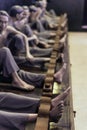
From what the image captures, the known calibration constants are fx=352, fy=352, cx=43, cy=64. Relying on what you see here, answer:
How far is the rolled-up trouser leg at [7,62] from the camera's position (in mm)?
3449

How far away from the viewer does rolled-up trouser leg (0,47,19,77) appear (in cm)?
345

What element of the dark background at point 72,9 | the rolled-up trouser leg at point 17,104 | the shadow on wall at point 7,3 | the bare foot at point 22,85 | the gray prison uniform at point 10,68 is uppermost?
the rolled-up trouser leg at point 17,104

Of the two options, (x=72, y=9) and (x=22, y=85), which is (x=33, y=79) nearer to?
(x=22, y=85)

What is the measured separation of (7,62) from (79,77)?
1.84 m

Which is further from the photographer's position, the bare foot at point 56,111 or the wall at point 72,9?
the wall at point 72,9

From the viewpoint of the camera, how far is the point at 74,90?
437 cm

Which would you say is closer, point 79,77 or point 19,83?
point 19,83

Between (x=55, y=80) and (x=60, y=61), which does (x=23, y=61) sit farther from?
(x=55, y=80)

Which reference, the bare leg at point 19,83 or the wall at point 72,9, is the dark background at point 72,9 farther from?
the bare leg at point 19,83

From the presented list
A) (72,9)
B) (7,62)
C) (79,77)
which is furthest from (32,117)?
(72,9)

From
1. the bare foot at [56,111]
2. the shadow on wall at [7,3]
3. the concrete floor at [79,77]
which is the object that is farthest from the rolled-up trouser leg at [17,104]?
the shadow on wall at [7,3]

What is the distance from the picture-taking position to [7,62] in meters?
3.45

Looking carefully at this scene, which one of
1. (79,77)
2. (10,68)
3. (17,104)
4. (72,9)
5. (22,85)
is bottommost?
(72,9)

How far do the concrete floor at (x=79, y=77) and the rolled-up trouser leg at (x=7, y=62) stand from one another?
80 cm
